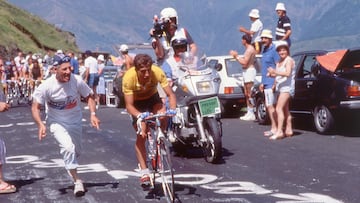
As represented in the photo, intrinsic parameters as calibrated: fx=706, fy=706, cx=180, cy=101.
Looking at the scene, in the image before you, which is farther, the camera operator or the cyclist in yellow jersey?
the camera operator

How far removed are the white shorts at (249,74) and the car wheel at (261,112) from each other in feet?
2.32

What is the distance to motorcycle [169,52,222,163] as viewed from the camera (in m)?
10.4

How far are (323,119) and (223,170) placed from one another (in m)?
4.34

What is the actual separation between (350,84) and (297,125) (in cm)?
295

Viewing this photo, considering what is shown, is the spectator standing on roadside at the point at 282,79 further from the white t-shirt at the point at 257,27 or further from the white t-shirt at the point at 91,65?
the white t-shirt at the point at 91,65

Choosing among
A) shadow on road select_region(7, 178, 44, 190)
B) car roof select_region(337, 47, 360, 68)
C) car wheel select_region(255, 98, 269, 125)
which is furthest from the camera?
car wheel select_region(255, 98, 269, 125)

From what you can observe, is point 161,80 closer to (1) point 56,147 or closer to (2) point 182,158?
(2) point 182,158

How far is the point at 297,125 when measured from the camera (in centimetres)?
1579

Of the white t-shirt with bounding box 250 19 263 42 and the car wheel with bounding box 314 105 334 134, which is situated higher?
the white t-shirt with bounding box 250 19 263 42

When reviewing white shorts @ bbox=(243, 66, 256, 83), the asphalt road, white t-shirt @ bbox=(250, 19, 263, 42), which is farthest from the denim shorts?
the asphalt road

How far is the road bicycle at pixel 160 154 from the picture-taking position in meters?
7.67

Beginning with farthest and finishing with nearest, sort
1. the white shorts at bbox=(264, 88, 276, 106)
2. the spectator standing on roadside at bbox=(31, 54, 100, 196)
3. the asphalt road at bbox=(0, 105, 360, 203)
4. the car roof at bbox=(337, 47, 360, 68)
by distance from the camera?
the white shorts at bbox=(264, 88, 276, 106)
the car roof at bbox=(337, 47, 360, 68)
the spectator standing on roadside at bbox=(31, 54, 100, 196)
the asphalt road at bbox=(0, 105, 360, 203)

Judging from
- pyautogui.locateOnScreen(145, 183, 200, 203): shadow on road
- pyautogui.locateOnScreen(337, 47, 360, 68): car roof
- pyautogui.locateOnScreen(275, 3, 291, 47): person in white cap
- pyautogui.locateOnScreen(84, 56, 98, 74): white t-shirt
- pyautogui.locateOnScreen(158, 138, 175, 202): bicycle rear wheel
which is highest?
pyautogui.locateOnScreen(275, 3, 291, 47): person in white cap

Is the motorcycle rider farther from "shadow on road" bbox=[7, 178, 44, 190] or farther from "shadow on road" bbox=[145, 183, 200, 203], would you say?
"shadow on road" bbox=[7, 178, 44, 190]
